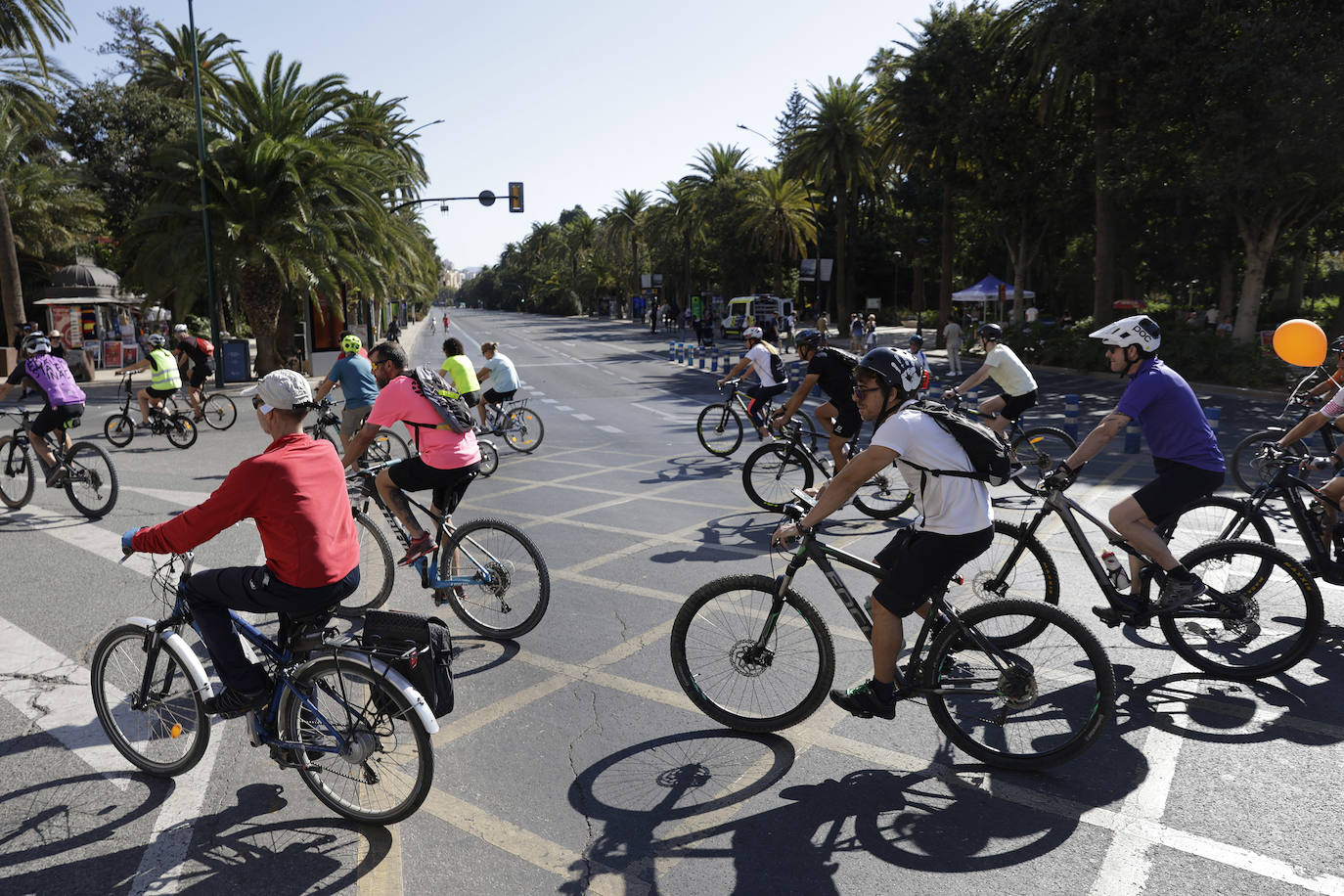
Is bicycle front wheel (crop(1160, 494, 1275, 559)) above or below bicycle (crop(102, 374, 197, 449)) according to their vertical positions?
above

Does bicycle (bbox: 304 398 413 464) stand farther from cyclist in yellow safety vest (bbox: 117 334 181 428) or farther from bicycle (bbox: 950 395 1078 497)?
bicycle (bbox: 950 395 1078 497)

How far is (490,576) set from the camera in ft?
19.1

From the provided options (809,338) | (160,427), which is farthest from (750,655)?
(160,427)

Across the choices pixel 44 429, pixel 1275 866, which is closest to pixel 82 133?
pixel 44 429

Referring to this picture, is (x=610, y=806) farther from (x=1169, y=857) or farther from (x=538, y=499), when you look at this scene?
(x=538, y=499)

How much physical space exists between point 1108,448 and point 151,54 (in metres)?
43.2

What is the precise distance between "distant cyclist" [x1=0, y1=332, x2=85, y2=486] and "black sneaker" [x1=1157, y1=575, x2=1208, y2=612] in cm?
922

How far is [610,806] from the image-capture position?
12.8 ft

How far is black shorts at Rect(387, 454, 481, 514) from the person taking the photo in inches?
238

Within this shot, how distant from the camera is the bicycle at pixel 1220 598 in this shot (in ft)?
16.2

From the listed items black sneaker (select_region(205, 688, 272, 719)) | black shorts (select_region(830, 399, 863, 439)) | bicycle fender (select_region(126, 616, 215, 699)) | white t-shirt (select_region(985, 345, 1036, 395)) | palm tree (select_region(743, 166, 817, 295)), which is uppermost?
palm tree (select_region(743, 166, 817, 295))

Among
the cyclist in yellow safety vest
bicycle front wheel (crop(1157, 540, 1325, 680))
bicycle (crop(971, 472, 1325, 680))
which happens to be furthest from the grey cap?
the cyclist in yellow safety vest

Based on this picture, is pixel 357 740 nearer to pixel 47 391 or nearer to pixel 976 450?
pixel 976 450

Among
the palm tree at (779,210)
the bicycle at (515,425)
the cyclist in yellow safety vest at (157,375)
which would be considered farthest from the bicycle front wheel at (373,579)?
the palm tree at (779,210)
